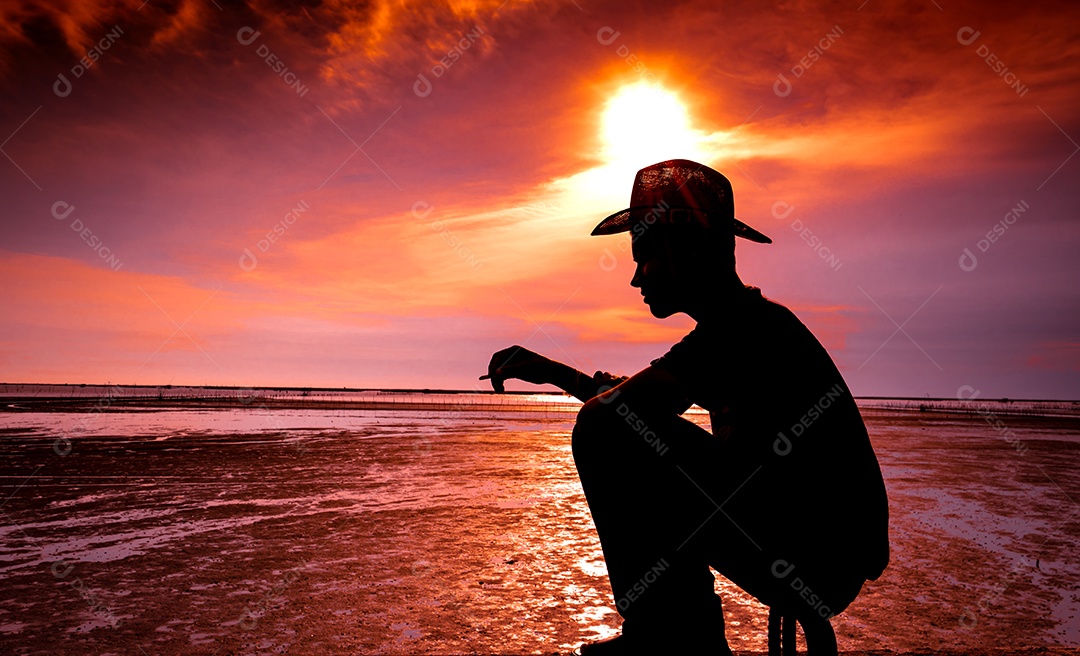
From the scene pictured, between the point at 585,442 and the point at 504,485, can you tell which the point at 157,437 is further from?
the point at 585,442

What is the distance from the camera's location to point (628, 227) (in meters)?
2.04

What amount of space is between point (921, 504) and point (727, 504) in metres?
11.7

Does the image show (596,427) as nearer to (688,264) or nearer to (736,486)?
(736,486)

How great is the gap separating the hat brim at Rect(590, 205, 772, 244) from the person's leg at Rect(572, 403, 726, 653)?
68 centimetres

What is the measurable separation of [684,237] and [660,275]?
0.45ft

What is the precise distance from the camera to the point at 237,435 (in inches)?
909

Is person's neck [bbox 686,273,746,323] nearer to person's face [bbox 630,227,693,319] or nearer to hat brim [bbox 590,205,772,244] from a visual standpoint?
person's face [bbox 630,227,693,319]

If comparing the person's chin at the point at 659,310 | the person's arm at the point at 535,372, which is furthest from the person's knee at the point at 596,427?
the person's arm at the point at 535,372

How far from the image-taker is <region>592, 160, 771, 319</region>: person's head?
6.01ft

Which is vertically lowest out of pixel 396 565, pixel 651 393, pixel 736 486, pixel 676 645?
pixel 396 565

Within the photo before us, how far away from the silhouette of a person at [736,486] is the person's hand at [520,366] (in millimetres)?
680

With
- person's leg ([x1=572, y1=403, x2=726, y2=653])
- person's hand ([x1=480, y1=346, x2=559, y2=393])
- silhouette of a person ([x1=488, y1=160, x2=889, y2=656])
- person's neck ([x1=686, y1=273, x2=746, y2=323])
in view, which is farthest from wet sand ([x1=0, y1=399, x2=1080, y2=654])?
person's neck ([x1=686, y1=273, x2=746, y2=323])

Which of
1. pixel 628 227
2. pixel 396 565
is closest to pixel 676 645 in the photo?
pixel 628 227

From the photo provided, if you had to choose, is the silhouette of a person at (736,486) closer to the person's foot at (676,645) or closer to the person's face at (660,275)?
the person's foot at (676,645)
